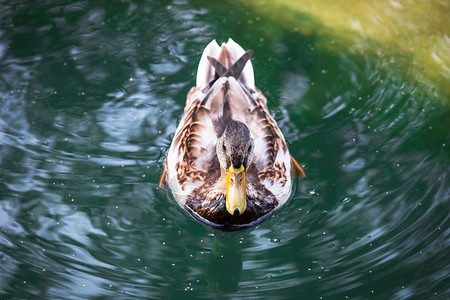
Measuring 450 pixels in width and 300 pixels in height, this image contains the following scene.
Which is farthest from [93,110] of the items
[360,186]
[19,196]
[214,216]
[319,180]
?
[360,186]

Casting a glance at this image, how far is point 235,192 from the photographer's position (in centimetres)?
441

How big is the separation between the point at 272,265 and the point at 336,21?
3.29 m

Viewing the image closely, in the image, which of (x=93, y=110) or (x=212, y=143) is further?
(x=93, y=110)

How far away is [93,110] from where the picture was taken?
5.50 meters

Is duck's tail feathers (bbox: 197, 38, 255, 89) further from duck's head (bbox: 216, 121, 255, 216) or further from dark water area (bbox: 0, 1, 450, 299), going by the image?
duck's head (bbox: 216, 121, 255, 216)

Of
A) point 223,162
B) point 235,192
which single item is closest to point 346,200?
point 235,192

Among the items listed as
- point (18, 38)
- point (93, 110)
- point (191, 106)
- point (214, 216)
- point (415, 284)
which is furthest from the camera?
point (18, 38)

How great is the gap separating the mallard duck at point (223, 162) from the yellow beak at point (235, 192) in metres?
0.01

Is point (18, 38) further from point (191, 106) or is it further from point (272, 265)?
point (272, 265)

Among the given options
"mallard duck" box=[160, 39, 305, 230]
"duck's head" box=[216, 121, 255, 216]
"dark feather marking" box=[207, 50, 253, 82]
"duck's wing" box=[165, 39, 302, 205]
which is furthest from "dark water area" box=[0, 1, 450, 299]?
"dark feather marking" box=[207, 50, 253, 82]

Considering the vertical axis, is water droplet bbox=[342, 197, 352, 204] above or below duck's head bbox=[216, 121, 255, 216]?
below

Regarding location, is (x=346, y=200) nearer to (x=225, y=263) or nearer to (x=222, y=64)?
(x=225, y=263)

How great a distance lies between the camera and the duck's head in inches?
170

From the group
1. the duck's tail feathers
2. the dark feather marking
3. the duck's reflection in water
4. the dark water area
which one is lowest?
the duck's reflection in water
